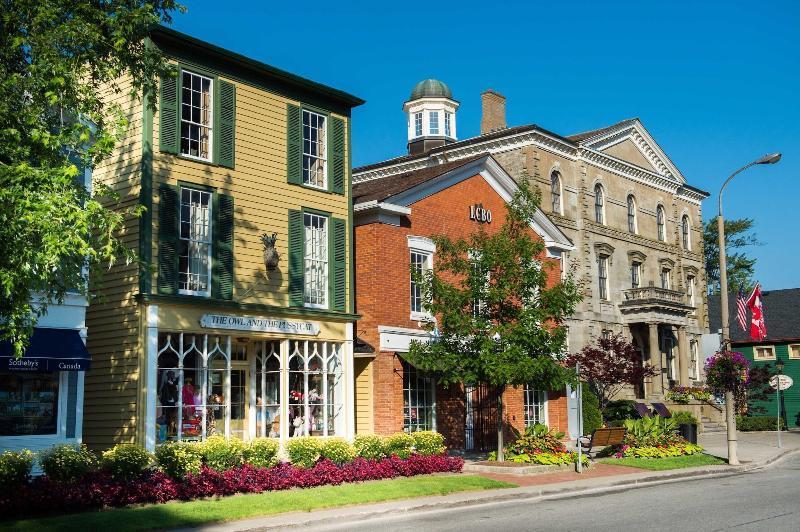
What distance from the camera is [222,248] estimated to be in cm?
2048

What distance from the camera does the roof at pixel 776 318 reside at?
53.3 meters

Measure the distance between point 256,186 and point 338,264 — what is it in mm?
3089

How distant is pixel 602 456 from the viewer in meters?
26.8

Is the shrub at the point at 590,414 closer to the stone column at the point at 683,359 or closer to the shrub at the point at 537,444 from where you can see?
the stone column at the point at 683,359

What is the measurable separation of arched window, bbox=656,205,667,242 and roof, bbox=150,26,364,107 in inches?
1121

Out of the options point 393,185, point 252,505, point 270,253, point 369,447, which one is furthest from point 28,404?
point 393,185

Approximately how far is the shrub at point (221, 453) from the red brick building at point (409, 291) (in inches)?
220

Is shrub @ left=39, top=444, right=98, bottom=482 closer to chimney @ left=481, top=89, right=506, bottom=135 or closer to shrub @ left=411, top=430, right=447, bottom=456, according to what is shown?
shrub @ left=411, top=430, right=447, bottom=456

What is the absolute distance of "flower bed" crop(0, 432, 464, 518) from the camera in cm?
1478

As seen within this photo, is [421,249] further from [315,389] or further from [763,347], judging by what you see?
[763,347]

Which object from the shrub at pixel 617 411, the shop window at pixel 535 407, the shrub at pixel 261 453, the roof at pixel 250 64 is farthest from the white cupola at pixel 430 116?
the shrub at pixel 261 453

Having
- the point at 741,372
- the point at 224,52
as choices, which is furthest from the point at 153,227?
the point at 741,372

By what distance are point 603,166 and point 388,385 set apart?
23713 mm

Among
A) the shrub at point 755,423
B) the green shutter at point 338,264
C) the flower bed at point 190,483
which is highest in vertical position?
the green shutter at point 338,264
